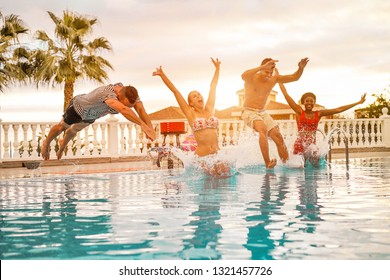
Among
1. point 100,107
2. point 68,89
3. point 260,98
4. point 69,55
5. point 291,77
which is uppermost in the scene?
point 69,55

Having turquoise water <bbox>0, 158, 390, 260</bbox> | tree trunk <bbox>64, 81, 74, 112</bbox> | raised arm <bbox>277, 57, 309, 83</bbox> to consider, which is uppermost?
tree trunk <bbox>64, 81, 74, 112</bbox>

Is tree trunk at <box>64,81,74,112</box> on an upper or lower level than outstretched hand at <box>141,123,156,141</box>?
upper

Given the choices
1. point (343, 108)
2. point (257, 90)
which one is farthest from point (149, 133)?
point (343, 108)

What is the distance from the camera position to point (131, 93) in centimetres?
655

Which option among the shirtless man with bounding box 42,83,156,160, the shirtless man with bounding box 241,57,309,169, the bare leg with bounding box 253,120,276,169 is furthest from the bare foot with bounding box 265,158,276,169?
the shirtless man with bounding box 42,83,156,160

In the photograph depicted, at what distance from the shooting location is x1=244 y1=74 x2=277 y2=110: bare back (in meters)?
8.53

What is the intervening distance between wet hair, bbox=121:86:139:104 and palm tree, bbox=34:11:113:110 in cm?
847

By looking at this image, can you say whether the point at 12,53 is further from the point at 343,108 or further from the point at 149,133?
the point at 149,133

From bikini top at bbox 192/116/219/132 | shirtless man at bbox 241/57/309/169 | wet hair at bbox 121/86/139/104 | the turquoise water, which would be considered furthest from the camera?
shirtless man at bbox 241/57/309/169

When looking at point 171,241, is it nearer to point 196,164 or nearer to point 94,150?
point 196,164

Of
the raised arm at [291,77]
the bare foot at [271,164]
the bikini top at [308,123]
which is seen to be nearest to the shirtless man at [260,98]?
the raised arm at [291,77]

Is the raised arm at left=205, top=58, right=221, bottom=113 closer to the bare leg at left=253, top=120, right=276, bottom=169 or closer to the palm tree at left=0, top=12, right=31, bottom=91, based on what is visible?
the bare leg at left=253, top=120, right=276, bottom=169

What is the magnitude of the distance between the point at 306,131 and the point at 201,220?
17.9ft
